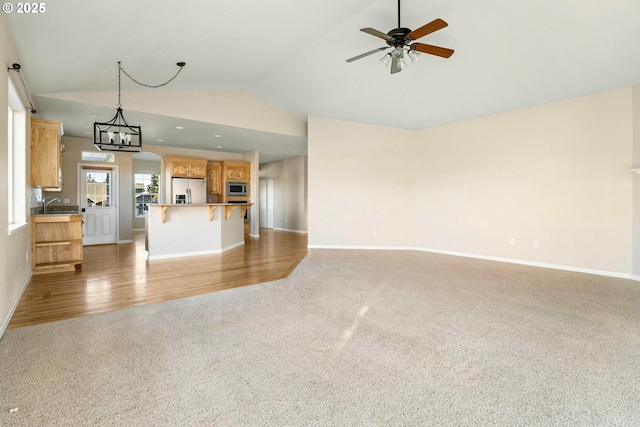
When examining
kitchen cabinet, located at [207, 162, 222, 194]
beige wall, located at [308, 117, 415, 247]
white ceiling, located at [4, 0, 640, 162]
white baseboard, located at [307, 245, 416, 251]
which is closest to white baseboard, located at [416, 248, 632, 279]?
white baseboard, located at [307, 245, 416, 251]

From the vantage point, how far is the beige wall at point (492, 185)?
15.5ft

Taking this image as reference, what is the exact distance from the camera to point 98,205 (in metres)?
7.86

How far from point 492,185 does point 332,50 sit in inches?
154

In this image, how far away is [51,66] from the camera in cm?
374

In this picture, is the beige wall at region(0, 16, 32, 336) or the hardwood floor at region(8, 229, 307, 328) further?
the hardwood floor at region(8, 229, 307, 328)

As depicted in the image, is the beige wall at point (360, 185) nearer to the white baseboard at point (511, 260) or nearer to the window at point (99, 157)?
the white baseboard at point (511, 260)

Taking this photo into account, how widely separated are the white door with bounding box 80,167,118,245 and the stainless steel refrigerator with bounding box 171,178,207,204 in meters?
1.41

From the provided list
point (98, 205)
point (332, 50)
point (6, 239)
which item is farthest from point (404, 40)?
point (98, 205)

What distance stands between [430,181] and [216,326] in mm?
5715

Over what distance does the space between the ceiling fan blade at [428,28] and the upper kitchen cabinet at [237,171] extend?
726cm

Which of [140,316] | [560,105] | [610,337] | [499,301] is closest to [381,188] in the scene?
[560,105]

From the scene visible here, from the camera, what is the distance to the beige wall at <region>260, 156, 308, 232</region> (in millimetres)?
10805

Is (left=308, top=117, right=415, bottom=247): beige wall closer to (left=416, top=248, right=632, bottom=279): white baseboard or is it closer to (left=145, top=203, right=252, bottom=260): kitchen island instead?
(left=416, top=248, right=632, bottom=279): white baseboard

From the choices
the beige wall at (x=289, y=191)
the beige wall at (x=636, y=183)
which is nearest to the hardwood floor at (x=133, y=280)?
the beige wall at (x=289, y=191)
